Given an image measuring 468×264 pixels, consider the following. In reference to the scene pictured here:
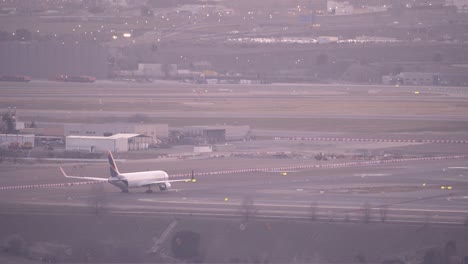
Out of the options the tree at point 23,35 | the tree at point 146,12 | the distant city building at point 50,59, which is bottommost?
the distant city building at point 50,59

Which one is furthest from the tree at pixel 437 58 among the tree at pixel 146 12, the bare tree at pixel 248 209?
the bare tree at pixel 248 209

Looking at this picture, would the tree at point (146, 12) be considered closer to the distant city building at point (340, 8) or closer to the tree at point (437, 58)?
the distant city building at point (340, 8)

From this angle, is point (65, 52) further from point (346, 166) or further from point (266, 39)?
point (346, 166)

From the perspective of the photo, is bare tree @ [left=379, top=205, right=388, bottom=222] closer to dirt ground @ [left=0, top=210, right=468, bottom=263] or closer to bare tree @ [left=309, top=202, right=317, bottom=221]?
dirt ground @ [left=0, top=210, right=468, bottom=263]

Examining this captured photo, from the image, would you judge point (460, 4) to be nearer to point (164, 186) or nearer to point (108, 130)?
point (108, 130)

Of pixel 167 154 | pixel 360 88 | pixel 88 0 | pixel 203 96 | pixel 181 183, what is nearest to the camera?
pixel 181 183

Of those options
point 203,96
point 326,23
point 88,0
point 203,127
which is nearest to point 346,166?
point 203,127

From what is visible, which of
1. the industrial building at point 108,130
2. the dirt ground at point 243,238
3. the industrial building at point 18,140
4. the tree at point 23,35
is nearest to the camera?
the dirt ground at point 243,238

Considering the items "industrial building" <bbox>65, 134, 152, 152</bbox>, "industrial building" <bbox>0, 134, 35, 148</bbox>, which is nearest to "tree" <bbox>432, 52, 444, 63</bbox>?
"industrial building" <bbox>65, 134, 152, 152</bbox>
